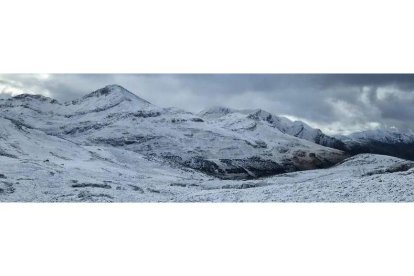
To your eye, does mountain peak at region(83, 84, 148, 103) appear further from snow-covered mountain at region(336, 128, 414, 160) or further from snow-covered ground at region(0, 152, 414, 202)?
snow-covered mountain at region(336, 128, 414, 160)

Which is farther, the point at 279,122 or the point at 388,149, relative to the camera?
the point at 279,122

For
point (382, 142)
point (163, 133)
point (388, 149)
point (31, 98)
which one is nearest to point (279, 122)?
point (382, 142)

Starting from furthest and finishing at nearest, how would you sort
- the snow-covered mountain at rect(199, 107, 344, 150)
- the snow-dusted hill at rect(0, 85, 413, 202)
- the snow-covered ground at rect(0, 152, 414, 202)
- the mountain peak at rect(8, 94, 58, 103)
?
the mountain peak at rect(8, 94, 58, 103) < the snow-covered mountain at rect(199, 107, 344, 150) < the snow-dusted hill at rect(0, 85, 413, 202) < the snow-covered ground at rect(0, 152, 414, 202)

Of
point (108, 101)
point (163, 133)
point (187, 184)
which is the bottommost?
point (187, 184)

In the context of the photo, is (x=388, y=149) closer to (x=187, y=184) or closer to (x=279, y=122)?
(x=279, y=122)

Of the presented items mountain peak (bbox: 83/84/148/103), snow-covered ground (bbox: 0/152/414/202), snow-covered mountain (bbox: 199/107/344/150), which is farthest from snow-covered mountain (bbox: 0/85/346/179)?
snow-covered ground (bbox: 0/152/414/202)
